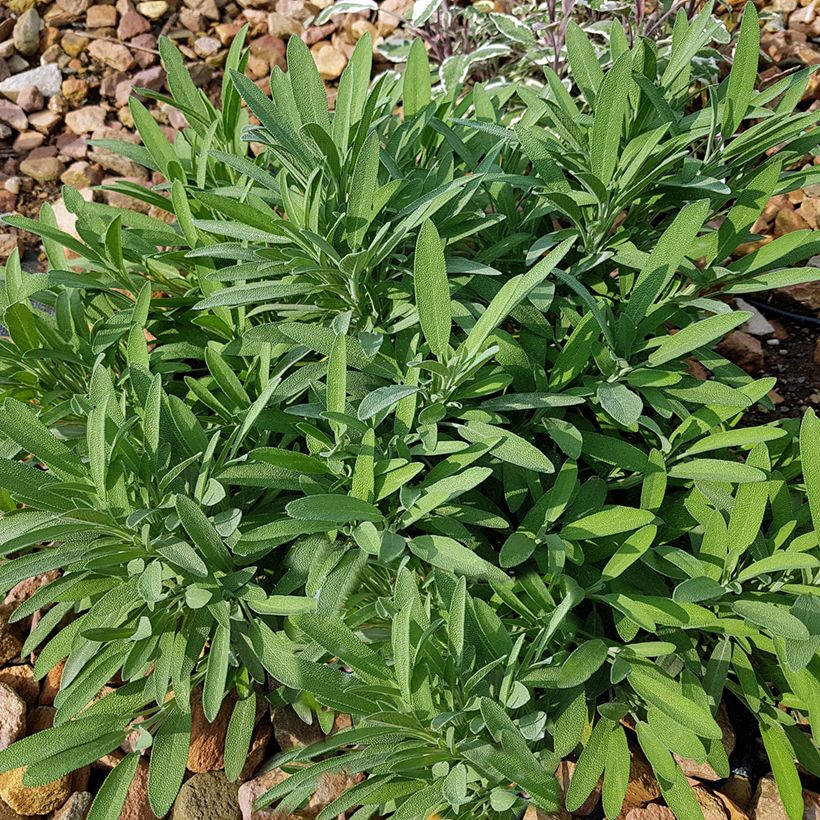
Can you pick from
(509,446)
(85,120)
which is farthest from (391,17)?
(509,446)

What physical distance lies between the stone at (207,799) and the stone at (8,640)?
440 mm

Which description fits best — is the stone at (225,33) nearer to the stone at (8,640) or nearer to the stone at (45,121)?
the stone at (45,121)

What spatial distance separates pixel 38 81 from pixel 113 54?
28 cm

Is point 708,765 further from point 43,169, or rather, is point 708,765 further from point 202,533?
point 43,169

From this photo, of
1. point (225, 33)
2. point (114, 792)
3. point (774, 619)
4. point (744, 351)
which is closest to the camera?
point (774, 619)

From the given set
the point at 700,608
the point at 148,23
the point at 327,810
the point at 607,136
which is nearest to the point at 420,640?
the point at 327,810

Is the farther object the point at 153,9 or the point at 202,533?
the point at 153,9

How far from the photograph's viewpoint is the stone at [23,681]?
1.46 m

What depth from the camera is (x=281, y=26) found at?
2926 millimetres

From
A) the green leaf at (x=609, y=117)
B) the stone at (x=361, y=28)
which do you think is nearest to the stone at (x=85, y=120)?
the stone at (x=361, y=28)

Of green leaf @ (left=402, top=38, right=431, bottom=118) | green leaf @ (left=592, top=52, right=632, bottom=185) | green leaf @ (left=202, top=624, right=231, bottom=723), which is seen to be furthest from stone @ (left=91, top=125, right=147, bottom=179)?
green leaf @ (left=202, top=624, right=231, bottom=723)

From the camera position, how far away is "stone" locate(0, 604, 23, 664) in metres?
1.50

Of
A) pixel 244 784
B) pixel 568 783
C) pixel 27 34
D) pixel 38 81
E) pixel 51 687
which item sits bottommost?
pixel 568 783

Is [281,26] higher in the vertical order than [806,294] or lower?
higher
